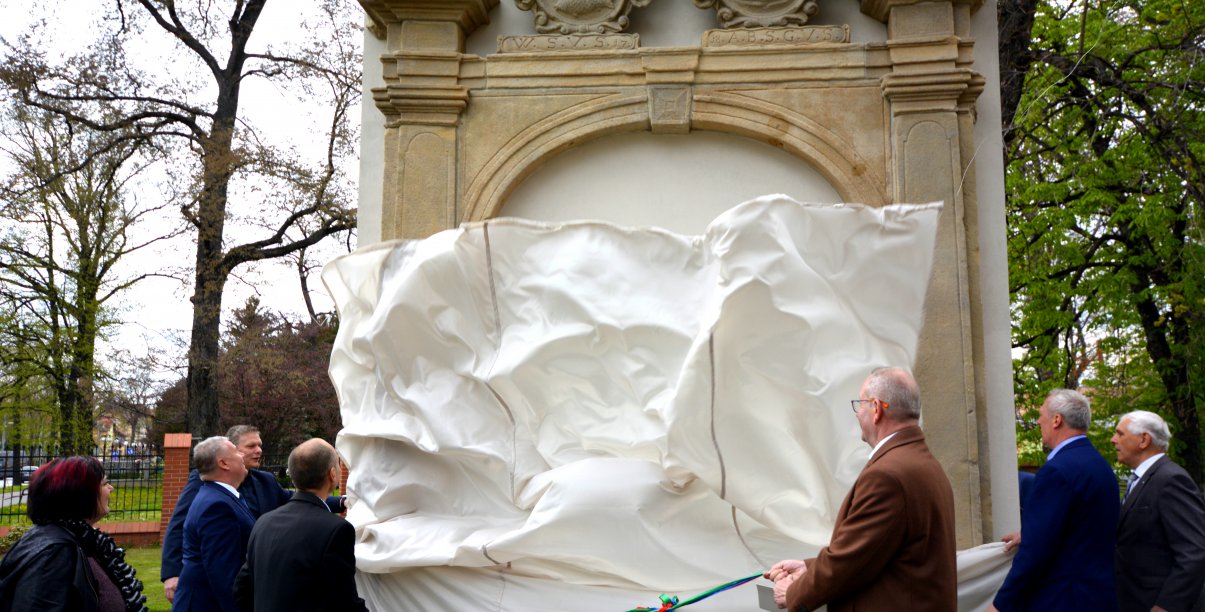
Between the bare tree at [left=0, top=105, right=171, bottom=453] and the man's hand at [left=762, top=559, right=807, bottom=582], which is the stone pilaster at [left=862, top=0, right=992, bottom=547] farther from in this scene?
the bare tree at [left=0, top=105, right=171, bottom=453]

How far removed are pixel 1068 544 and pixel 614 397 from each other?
70.3 inches

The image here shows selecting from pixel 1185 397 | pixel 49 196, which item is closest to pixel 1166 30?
pixel 1185 397

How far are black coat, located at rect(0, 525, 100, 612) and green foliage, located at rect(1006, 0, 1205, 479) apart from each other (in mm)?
9714

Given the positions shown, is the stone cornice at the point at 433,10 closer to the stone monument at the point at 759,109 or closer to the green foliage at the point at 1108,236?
the stone monument at the point at 759,109

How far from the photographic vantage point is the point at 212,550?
412 centimetres

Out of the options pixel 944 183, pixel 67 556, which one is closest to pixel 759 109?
pixel 944 183

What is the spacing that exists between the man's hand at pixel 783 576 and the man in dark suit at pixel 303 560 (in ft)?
4.69

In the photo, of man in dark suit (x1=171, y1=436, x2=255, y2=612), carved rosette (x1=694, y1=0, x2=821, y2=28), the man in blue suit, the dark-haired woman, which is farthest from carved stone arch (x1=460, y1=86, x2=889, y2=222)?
the dark-haired woman

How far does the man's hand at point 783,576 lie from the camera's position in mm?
3029

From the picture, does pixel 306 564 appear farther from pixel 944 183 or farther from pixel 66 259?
pixel 66 259

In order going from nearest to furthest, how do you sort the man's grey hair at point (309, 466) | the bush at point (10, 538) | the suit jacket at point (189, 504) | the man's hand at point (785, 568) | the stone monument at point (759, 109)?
the man's hand at point (785, 568), the man's grey hair at point (309, 466), the suit jacket at point (189, 504), the stone monument at point (759, 109), the bush at point (10, 538)

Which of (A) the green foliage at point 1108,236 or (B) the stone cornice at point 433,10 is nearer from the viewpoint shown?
(B) the stone cornice at point 433,10

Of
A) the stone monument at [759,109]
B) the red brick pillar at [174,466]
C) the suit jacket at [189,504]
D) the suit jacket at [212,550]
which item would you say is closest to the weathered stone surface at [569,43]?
the stone monument at [759,109]

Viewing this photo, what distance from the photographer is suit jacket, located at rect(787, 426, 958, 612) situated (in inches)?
111
